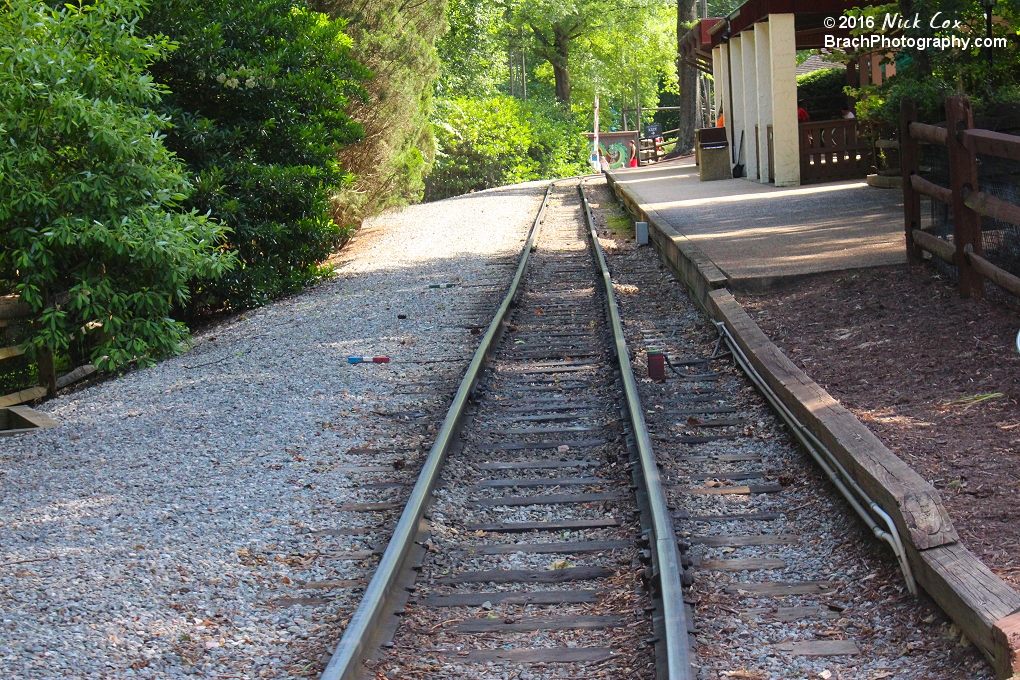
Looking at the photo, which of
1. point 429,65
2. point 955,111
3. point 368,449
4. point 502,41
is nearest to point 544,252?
point 955,111

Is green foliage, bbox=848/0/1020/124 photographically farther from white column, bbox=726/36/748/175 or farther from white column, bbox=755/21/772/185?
white column, bbox=726/36/748/175

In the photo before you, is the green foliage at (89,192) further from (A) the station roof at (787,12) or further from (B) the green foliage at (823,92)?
(B) the green foliage at (823,92)

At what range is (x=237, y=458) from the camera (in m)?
6.33

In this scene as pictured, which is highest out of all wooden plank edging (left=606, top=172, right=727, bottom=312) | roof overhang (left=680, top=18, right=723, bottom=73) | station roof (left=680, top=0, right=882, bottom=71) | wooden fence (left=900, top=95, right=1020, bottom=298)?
roof overhang (left=680, top=18, right=723, bottom=73)

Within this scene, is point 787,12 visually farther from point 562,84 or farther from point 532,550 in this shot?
point 562,84

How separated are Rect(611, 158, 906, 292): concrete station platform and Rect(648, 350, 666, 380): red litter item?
225cm

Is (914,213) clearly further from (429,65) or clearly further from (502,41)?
(502,41)

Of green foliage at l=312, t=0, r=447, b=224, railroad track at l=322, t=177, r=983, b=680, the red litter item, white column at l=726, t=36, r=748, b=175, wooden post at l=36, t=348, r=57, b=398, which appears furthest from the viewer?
white column at l=726, t=36, r=748, b=175

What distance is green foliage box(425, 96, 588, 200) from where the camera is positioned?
128ft

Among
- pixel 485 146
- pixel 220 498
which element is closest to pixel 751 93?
pixel 220 498

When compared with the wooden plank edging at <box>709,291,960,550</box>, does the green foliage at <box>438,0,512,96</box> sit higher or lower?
higher

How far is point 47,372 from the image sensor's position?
968 cm

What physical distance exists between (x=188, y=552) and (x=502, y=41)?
49.8m

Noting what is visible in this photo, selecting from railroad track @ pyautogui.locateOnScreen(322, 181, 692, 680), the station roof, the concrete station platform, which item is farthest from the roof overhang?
railroad track @ pyautogui.locateOnScreen(322, 181, 692, 680)
